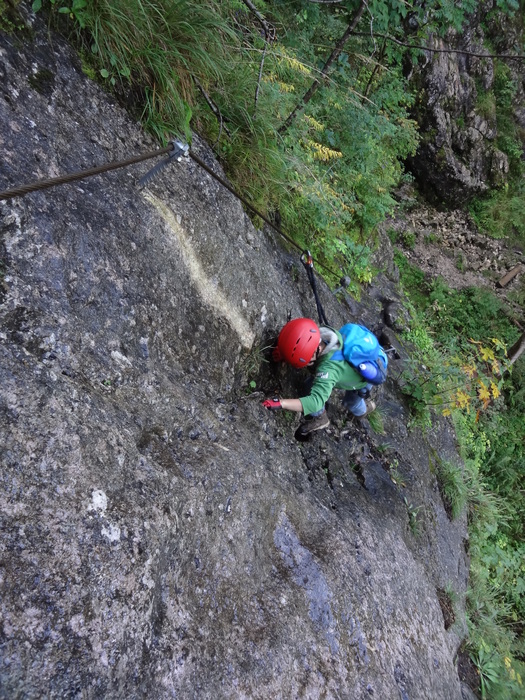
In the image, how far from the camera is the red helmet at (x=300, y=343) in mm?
4195

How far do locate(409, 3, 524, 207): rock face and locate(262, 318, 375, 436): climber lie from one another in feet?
38.2

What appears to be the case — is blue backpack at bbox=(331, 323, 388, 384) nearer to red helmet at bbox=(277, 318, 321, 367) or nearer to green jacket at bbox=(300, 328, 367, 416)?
green jacket at bbox=(300, 328, 367, 416)

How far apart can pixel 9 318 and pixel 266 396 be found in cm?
254

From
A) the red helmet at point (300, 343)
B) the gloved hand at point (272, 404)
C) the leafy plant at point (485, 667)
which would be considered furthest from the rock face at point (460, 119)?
the leafy plant at point (485, 667)

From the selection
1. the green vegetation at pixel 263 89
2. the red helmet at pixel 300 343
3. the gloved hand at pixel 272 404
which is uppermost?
the green vegetation at pixel 263 89

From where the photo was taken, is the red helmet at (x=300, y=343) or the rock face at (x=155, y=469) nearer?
the rock face at (x=155, y=469)

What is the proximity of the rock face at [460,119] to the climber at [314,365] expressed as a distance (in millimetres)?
11656

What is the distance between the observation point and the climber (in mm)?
4199

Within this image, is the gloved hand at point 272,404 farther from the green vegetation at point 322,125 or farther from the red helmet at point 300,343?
the red helmet at point 300,343

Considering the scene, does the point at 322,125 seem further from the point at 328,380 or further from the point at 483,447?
the point at 483,447

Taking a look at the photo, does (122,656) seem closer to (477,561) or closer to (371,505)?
(371,505)

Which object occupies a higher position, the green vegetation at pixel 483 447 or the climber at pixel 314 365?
the climber at pixel 314 365

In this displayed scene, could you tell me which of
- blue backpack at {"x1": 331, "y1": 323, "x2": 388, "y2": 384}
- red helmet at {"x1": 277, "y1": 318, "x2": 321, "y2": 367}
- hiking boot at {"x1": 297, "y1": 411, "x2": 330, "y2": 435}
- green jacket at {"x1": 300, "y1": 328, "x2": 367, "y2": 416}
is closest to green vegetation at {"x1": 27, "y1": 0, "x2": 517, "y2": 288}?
red helmet at {"x1": 277, "y1": 318, "x2": 321, "y2": 367}

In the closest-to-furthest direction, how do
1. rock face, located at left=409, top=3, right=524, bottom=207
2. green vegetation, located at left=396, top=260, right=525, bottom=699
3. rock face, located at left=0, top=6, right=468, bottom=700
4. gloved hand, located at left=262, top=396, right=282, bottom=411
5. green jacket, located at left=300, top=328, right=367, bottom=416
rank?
rock face, located at left=0, top=6, right=468, bottom=700 → gloved hand, located at left=262, top=396, right=282, bottom=411 → green jacket, located at left=300, top=328, right=367, bottom=416 → green vegetation, located at left=396, top=260, right=525, bottom=699 → rock face, located at left=409, top=3, right=524, bottom=207
